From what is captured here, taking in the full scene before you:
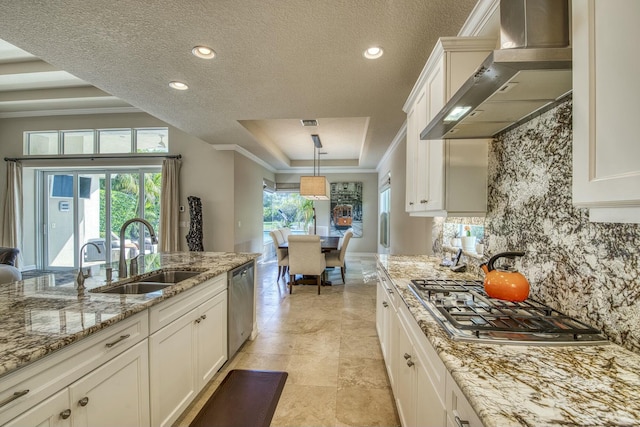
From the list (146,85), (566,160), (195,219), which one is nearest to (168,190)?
(195,219)

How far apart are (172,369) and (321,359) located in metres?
1.33

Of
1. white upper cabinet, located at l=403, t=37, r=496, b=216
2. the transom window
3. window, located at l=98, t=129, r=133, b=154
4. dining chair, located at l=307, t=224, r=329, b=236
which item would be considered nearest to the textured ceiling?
white upper cabinet, located at l=403, t=37, r=496, b=216

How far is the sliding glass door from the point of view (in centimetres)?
546

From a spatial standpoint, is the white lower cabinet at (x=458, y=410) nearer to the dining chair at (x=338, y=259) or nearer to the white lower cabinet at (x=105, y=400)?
the white lower cabinet at (x=105, y=400)

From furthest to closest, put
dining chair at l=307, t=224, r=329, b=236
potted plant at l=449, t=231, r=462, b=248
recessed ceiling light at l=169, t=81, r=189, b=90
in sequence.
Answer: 1. dining chair at l=307, t=224, r=329, b=236
2. recessed ceiling light at l=169, t=81, r=189, b=90
3. potted plant at l=449, t=231, r=462, b=248

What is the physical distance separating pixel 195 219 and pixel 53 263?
3879 mm

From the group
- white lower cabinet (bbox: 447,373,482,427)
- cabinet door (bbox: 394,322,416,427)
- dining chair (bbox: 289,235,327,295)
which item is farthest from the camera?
dining chair (bbox: 289,235,327,295)

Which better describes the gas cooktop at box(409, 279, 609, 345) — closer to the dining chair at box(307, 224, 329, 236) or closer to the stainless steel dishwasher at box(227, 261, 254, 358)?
the stainless steel dishwasher at box(227, 261, 254, 358)

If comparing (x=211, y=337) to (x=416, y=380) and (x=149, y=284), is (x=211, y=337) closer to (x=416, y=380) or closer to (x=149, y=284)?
(x=149, y=284)

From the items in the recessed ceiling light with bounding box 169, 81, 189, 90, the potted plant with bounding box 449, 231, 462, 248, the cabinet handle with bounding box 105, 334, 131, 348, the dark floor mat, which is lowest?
the dark floor mat

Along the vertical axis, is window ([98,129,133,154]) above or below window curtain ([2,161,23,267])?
above

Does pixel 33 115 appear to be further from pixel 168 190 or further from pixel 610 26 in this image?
pixel 610 26

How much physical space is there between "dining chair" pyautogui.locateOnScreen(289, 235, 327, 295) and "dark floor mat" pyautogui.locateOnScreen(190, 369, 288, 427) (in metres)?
2.20

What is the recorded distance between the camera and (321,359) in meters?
2.43
